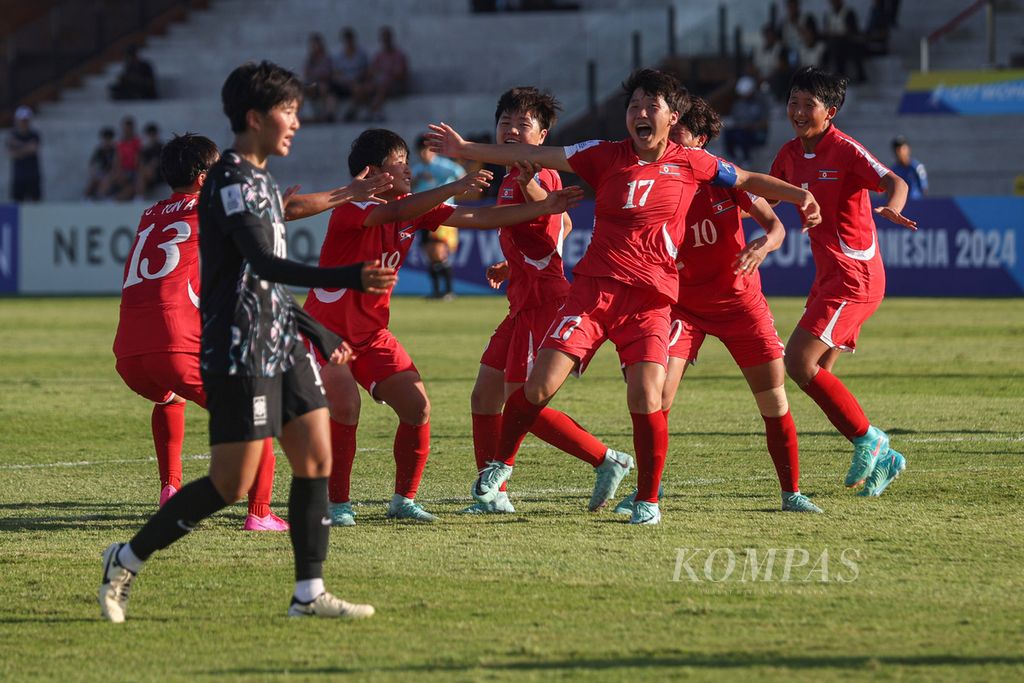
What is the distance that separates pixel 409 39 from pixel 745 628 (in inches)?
1220

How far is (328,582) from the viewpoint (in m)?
6.08

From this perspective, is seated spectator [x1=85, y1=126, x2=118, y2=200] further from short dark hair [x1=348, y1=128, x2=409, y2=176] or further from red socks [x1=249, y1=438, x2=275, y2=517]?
red socks [x1=249, y1=438, x2=275, y2=517]

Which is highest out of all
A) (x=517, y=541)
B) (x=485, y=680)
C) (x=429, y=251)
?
(x=485, y=680)

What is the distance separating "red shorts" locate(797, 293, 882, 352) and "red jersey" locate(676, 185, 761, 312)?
1.89 ft

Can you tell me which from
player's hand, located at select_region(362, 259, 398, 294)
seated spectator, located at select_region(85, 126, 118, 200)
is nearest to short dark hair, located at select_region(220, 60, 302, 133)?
player's hand, located at select_region(362, 259, 398, 294)

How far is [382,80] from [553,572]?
2747 cm

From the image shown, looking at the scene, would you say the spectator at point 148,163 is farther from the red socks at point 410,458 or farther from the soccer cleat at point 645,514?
the soccer cleat at point 645,514

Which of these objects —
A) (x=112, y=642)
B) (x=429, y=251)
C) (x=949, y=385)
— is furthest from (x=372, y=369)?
(x=429, y=251)

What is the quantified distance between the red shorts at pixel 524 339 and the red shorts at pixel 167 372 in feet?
4.61

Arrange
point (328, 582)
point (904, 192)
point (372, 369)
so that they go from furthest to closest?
point (904, 192), point (372, 369), point (328, 582)

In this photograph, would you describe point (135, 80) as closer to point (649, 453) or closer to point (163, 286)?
point (163, 286)

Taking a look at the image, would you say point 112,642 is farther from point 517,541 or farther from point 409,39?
point 409,39

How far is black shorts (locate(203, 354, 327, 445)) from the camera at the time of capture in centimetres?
538

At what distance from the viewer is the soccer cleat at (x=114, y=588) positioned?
5488 millimetres
